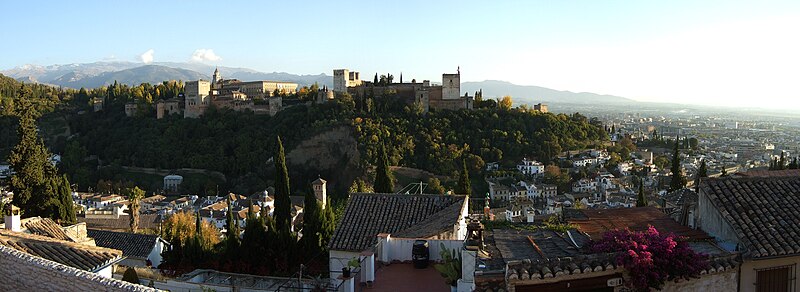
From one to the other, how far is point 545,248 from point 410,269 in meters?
2.21

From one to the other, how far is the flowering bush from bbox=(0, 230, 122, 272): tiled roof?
673 cm

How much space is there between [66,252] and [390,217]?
4922 millimetres

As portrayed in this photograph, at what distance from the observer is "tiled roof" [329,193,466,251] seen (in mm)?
9688

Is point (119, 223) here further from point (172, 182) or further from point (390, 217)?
point (172, 182)

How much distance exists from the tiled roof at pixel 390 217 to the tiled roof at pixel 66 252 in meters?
3.39

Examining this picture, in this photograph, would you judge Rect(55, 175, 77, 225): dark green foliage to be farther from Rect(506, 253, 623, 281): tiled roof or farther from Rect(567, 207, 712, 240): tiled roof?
Rect(506, 253, 623, 281): tiled roof

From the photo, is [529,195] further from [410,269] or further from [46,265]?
[46,265]

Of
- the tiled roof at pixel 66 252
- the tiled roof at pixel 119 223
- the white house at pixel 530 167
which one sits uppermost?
the tiled roof at pixel 66 252

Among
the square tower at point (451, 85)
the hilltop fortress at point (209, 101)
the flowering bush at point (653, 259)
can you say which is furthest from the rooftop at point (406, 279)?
the hilltop fortress at point (209, 101)

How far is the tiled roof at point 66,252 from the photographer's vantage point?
820cm

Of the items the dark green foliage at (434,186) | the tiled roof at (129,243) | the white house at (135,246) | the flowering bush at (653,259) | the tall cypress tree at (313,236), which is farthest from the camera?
the dark green foliage at (434,186)

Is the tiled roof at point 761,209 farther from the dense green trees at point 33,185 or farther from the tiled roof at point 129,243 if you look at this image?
the dense green trees at point 33,185

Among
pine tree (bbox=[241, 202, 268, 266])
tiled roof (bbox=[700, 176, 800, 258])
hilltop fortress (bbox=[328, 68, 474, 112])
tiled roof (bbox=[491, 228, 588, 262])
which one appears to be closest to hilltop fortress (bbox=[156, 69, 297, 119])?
hilltop fortress (bbox=[328, 68, 474, 112])

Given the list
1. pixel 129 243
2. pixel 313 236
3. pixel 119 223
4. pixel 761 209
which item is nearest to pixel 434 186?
pixel 119 223
